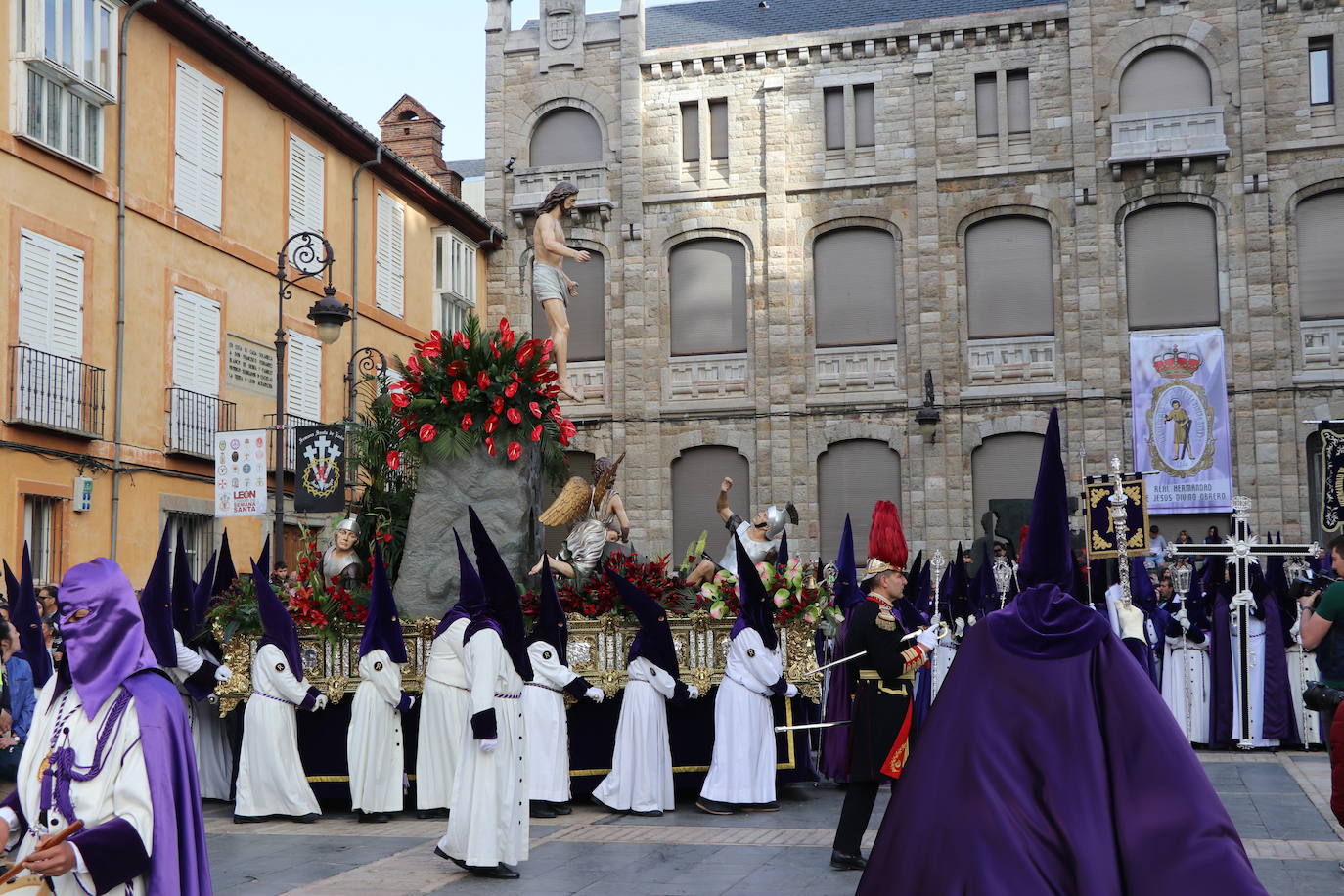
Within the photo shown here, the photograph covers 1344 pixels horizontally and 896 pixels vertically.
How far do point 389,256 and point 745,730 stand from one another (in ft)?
66.9

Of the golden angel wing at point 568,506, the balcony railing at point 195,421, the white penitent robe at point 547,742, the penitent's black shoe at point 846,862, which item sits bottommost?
the penitent's black shoe at point 846,862

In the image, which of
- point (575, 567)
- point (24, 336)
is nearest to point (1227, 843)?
point (575, 567)

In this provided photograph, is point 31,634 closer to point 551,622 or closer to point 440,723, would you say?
point 440,723

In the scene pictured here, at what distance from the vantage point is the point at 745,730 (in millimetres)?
11406

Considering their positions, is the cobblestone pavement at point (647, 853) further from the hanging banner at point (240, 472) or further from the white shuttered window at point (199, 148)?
the white shuttered window at point (199, 148)

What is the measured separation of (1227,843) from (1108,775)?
34cm

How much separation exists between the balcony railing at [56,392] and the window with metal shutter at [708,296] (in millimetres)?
13548

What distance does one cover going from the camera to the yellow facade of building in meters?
19.0

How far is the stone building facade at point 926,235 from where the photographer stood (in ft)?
91.5

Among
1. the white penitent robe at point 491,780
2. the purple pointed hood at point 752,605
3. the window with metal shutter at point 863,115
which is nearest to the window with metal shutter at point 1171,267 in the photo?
the window with metal shutter at point 863,115

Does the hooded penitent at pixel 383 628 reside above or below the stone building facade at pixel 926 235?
below

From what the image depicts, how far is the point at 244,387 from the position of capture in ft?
80.0

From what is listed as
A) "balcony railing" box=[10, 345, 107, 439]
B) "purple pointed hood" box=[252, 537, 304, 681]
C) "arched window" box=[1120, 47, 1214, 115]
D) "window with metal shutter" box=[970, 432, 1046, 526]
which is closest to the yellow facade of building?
"balcony railing" box=[10, 345, 107, 439]

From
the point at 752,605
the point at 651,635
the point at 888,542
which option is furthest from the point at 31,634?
the point at 888,542
